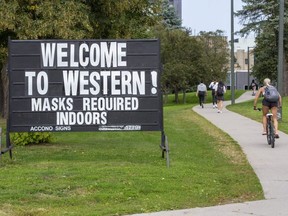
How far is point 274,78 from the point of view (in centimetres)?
5466

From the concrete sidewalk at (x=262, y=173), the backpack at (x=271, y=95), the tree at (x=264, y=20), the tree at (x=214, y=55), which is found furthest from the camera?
the tree at (x=214, y=55)

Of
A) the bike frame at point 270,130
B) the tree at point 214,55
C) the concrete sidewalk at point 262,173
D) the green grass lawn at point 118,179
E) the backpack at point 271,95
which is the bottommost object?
the concrete sidewalk at point 262,173

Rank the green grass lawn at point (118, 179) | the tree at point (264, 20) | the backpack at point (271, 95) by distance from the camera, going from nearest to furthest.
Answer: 1. the green grass lawn at point (118, 179)
2. the backpack at point (271, 95)
3. the tree at point (264, 20)

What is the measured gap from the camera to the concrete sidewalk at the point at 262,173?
7.75 metres

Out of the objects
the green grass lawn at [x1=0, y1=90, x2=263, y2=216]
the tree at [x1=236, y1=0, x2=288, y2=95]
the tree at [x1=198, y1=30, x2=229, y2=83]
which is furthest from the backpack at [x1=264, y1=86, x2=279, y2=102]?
the tree at [x1=198, y1=30, x2=229, y2=83]

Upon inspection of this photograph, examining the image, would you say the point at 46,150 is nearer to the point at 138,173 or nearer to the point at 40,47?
the point at 40,47

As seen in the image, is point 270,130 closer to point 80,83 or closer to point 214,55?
point 80,83

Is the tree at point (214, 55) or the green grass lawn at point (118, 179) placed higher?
the tree at point (214, 55)

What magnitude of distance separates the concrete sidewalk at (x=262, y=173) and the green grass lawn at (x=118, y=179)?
0.22 m

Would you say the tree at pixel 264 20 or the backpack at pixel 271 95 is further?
the tree at pixel 264 20

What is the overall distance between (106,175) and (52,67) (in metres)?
2.83

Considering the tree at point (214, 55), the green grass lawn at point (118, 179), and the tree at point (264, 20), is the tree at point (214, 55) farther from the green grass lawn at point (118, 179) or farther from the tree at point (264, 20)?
the green grass lawn at point (118, 179)

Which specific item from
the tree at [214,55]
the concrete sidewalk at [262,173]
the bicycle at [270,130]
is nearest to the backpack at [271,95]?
the bicycle at [270,130]

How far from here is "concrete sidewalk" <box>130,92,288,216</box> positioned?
7754mm
